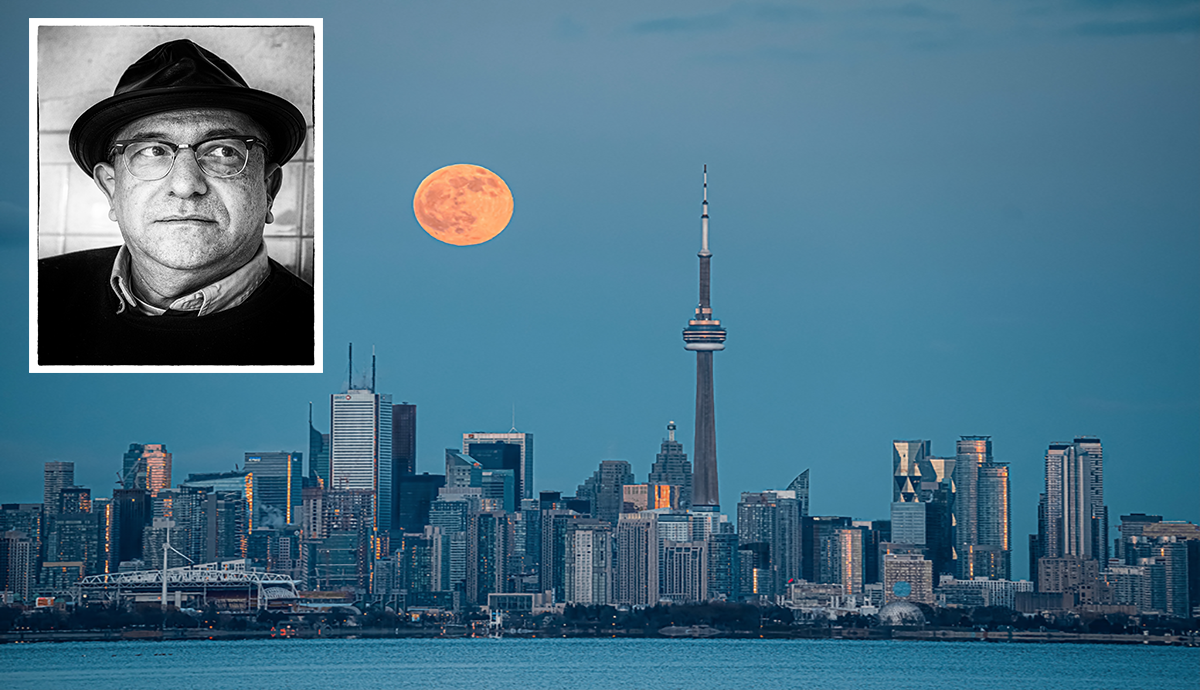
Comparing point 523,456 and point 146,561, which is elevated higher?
point 523,456

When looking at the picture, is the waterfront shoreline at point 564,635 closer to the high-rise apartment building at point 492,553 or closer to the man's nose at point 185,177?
the high-rise apartment building at point 492,553

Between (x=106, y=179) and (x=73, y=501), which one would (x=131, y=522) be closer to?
(x=73, y=501)

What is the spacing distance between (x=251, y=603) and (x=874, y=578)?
14.4 metres

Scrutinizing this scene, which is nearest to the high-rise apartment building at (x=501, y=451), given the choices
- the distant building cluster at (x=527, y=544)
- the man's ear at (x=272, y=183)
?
the distant building cluster at (x=527, y=544)

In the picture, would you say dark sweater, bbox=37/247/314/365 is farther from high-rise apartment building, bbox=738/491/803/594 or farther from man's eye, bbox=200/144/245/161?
high-rise apartment building, bbox=738/491/803/594

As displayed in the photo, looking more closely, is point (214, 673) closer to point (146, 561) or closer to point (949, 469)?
point (146, 561)

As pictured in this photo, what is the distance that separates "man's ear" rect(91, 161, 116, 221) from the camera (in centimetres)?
493

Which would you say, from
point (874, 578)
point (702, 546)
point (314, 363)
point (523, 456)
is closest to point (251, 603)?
point (523, 456)

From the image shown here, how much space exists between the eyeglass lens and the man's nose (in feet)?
0.04

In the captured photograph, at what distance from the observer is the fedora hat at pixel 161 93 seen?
492 centimetres

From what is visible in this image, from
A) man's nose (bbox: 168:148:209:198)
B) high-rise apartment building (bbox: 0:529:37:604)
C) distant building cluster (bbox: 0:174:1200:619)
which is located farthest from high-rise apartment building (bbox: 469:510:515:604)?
man's nose (bbox: 168:148:209:198)

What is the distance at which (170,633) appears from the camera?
34.6m

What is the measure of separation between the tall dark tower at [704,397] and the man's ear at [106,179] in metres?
32.3

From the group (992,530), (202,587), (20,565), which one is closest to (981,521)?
(992,530)
